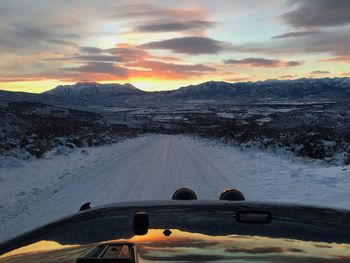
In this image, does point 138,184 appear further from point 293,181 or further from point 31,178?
point 293,181

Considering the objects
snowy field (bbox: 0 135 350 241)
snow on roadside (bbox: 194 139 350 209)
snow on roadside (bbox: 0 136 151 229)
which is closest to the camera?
snowy field (bbox: 0 135 350 241)

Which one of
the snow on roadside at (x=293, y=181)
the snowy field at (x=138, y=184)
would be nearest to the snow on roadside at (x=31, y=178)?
the snowy field at (x=138, y=184)

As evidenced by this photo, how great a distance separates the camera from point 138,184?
11680 mm

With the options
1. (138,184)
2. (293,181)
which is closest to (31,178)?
(138,184)

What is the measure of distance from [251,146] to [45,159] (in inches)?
465

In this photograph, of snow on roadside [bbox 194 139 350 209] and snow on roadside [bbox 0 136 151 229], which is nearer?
snow on roadside [bbox 0 136 151 229]

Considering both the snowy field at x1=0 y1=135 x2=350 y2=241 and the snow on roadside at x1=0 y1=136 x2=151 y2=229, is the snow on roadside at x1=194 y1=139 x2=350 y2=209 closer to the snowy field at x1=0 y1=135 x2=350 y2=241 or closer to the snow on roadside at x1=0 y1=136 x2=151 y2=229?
the snowy field at x1=0 y1=135 x2=350 y2=241

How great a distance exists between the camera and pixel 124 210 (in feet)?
11.0

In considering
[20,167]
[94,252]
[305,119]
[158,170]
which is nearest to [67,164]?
[20,167]

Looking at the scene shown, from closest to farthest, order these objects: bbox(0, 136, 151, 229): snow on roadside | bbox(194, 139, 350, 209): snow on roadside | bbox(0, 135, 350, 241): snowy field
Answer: bbox(0, 135, 350, 241): snowy field < bbox(0, 136, 151, 229): snow on roadside < bbox(194, 139, 350, 209): snow on roadside

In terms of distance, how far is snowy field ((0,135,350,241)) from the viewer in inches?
361

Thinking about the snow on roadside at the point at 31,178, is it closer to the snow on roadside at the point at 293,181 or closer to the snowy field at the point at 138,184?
the snowy field at the point at 138,184

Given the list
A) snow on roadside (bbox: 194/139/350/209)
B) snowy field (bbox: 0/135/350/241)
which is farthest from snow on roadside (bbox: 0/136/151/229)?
snow on roadside (bbox: 194/139/350/209)

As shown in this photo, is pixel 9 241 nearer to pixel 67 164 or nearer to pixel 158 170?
pixel 158 170
